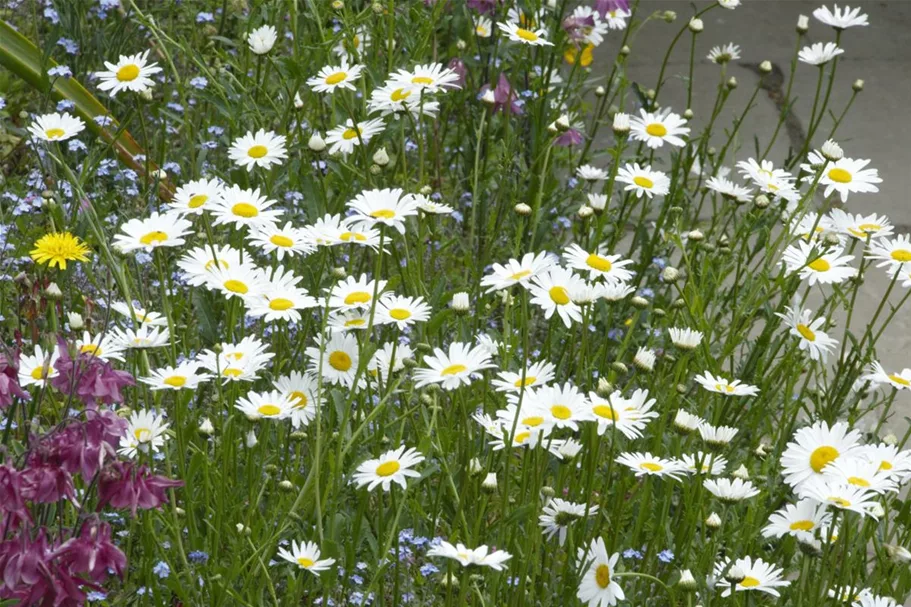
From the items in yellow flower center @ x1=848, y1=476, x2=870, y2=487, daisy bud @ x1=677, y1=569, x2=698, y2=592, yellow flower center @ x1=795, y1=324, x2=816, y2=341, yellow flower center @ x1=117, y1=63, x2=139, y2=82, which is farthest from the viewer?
yellow flower center @ x1=117, y1=63, x2=139, y2=82

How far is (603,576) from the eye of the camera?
5.63 ft

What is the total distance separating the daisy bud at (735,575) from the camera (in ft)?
5.51

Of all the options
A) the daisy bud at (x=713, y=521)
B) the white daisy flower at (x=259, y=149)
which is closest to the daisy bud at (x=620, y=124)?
the white daisy flower at (x=259, y=149)

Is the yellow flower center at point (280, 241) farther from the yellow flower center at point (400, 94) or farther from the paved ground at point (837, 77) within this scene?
the paved ground at point (837, 77)

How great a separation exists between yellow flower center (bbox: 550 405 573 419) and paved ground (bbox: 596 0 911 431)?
1807 mm

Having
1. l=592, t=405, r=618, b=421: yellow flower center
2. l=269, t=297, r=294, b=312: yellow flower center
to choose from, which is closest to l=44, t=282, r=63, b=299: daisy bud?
l=269, t=297, r=294, b=312: yellow flower center

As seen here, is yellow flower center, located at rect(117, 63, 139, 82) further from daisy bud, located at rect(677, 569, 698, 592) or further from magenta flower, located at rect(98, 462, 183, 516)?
daisy bud, located at rect(677, 569, 698, 592)

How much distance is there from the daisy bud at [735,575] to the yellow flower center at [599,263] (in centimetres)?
49

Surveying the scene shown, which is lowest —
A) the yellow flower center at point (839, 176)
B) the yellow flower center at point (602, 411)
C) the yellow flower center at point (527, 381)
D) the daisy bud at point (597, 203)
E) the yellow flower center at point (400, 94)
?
the yellow flower center at point (602, 411)

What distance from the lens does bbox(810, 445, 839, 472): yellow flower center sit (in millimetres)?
1657

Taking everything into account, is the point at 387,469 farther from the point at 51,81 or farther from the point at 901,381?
the point at 51,81

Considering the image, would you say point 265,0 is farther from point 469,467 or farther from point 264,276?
point 469,467

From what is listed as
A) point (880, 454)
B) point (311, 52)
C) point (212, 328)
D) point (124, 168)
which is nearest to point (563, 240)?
point (311, 52)

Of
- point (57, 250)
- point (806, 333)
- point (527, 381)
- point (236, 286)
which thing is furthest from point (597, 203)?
point (57, 250)
